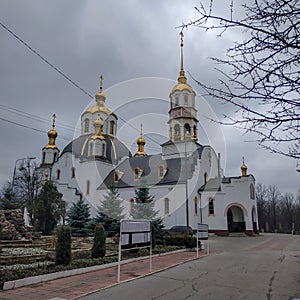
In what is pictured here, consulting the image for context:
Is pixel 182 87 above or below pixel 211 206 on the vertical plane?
above

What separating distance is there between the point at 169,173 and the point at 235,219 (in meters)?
8.49

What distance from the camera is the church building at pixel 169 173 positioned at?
3070 centimetres

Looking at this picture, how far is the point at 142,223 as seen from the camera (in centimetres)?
1098

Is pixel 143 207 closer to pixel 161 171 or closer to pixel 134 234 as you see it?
pixel 134 234

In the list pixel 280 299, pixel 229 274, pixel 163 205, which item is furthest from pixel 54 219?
pixel 280 299

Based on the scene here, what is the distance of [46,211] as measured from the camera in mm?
23625

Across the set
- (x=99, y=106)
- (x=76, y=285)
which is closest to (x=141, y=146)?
(x=99, y=106)

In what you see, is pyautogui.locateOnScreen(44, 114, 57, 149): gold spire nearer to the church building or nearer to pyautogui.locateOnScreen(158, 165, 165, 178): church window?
the church building

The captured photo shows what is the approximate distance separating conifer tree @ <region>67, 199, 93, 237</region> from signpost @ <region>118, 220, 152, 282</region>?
11775 mm

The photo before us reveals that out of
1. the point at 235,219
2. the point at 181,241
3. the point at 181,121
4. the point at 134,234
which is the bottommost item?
the point at 181,241

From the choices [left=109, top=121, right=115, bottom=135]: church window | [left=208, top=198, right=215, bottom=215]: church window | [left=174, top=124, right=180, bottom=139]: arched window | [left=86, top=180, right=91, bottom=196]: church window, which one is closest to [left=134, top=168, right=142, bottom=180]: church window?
[left=86, top=180, right=91, bottom=196]: church window

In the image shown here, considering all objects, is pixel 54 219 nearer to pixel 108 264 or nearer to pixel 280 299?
pixel 108 264

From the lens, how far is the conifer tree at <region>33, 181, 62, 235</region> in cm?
2344

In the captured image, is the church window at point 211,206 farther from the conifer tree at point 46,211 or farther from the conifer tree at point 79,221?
the conifer tree at point 46,211
